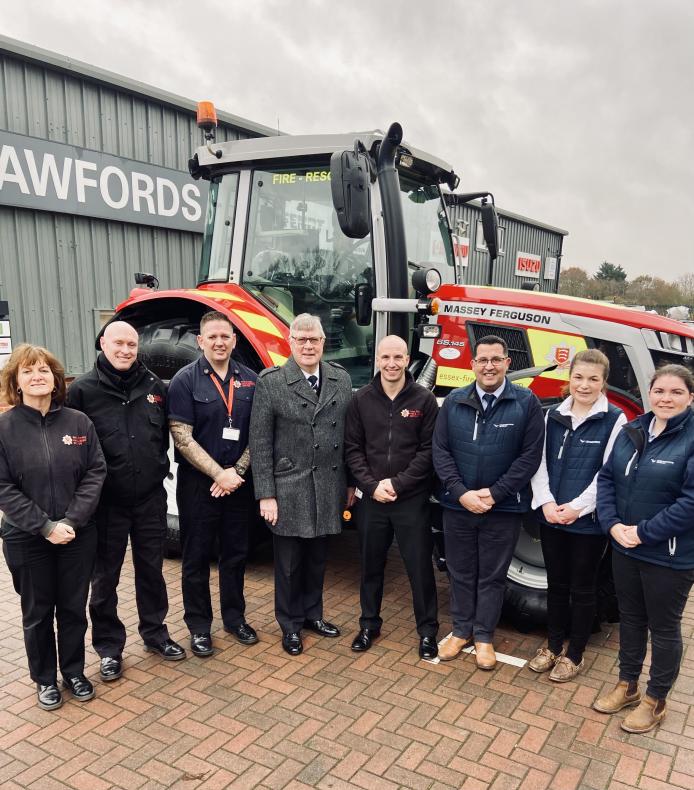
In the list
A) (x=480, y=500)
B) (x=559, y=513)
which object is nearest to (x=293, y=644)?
(x=480, y=500)

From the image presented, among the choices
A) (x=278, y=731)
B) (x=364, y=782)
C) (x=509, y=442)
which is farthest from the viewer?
(x=509, y=442)

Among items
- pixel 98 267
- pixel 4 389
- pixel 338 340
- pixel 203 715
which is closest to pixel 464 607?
pixel 203 715

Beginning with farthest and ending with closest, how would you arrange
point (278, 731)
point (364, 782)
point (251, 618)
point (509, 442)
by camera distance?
1. point (251, 618)
2. point (509, 442)
3. point (278, 731)
4. point (364, 782)

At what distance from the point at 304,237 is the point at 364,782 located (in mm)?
3056

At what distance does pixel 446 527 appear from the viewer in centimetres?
326

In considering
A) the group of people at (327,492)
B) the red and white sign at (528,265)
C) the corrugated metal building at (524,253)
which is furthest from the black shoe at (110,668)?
the red and white sign at (528,265)

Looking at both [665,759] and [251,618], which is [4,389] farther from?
[665,759]

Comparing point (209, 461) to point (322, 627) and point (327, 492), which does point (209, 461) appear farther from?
point (322, 627)

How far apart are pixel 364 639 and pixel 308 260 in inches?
91.6

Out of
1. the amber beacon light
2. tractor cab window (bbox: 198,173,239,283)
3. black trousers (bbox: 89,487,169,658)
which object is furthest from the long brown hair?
the amber beacon light

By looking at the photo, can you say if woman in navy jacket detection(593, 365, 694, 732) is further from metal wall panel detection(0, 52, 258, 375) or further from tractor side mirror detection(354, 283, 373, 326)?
metal wall panel detection(0, 52, 258, 375)

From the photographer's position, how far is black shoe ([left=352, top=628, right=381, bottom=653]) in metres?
3.36

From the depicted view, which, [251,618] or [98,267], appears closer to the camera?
[251,618]

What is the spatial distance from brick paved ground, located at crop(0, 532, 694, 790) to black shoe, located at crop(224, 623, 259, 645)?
5 centimetres
